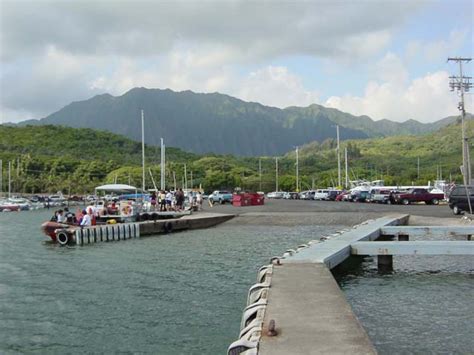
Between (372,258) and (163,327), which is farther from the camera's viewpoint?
(372,258)

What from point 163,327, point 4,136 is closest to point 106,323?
point 163,327

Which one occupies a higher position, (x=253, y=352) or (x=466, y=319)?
(x=253, y=352)

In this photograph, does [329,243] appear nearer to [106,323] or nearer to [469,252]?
[469,252]

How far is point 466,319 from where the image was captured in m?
11.7

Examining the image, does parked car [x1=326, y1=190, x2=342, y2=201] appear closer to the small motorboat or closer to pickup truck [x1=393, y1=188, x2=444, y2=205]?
pickup truck [x1=393, y1=188, x2=444, y2=205]

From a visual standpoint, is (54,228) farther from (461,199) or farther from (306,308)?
(461,199)

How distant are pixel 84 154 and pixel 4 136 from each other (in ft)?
89.8

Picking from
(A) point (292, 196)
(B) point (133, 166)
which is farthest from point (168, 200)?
(B) point (133, 166)

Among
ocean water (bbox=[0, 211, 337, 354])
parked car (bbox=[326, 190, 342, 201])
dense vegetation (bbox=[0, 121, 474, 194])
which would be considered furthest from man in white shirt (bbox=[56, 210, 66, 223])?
dense vegetation (bbox=[0, 121, 474, 194])

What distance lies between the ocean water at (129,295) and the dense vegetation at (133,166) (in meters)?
93.8

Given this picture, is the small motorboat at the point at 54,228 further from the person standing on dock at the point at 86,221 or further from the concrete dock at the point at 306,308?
the concrete dock at the point at 306,308

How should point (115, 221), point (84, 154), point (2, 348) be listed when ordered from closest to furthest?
1. point (2, 348)
2. point (115, 221)
3. point (84, 154)

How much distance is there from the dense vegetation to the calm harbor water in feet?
319

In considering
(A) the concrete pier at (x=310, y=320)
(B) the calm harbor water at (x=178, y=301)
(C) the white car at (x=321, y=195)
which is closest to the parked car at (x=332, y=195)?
(C) the white car at (x=321, y=195)
